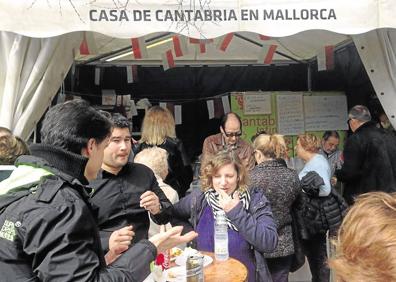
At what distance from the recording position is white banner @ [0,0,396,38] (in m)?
3.23

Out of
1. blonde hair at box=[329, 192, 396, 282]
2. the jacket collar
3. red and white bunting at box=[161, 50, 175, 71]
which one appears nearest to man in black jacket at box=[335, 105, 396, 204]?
red and white bunting at box=[161, 50, 175, 71]

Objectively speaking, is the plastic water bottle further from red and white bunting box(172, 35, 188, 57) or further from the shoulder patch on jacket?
red and white bunting box(172, 35, 188, 57)

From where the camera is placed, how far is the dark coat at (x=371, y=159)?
431cm

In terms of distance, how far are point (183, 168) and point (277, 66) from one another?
275cm

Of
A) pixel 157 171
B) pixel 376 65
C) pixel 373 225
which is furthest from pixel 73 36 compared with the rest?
pixel 373 225

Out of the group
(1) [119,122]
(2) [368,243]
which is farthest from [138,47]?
(2) [368,243]

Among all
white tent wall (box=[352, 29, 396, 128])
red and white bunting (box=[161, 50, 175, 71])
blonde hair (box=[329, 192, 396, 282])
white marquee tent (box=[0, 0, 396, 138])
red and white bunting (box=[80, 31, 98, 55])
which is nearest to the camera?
blonde hair (box=[329, 192, 396, 282])

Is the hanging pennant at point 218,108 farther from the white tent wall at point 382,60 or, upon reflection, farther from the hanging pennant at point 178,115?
the white tent wall at point 382,60

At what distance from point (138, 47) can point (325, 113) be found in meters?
3.28

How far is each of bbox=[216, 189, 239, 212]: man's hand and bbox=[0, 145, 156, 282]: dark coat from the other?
1.29 meters

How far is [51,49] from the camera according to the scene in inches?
140

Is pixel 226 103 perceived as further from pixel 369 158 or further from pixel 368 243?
pixel 368 243

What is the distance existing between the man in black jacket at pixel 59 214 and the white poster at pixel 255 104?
4.80 meters

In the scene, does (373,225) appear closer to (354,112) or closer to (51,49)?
(51,49)
